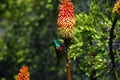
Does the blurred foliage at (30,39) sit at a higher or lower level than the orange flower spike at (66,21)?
lower

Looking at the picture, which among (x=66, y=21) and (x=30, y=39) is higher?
(x=66, y=21)

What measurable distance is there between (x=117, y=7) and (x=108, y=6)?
3.97 m

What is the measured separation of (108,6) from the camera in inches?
342

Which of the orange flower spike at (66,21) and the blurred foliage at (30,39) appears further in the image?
the blurred foliage at (30,39)

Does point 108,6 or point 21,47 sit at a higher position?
point 108,6

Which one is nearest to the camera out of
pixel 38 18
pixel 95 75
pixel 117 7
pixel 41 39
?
pixel 117 7

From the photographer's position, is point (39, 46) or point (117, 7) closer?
point (117, 7)

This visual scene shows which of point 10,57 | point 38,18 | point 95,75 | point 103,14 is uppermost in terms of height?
point 103,14

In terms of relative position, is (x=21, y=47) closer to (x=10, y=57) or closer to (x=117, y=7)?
(x=10, y=57)

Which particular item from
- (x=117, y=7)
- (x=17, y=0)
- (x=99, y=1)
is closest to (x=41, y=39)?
(x=17, y=0)

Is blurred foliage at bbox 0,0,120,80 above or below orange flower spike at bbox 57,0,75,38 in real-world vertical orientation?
below

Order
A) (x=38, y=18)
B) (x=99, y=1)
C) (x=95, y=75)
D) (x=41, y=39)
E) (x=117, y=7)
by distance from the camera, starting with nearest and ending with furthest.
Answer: (x=117, y=7) < (x=95, y=75) < (x=99, y=1) < (x=38, y=18) < (x=41, y=39)

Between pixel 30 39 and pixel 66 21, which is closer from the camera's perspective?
pixel 66 21

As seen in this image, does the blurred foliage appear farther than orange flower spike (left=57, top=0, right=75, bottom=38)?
Yes
